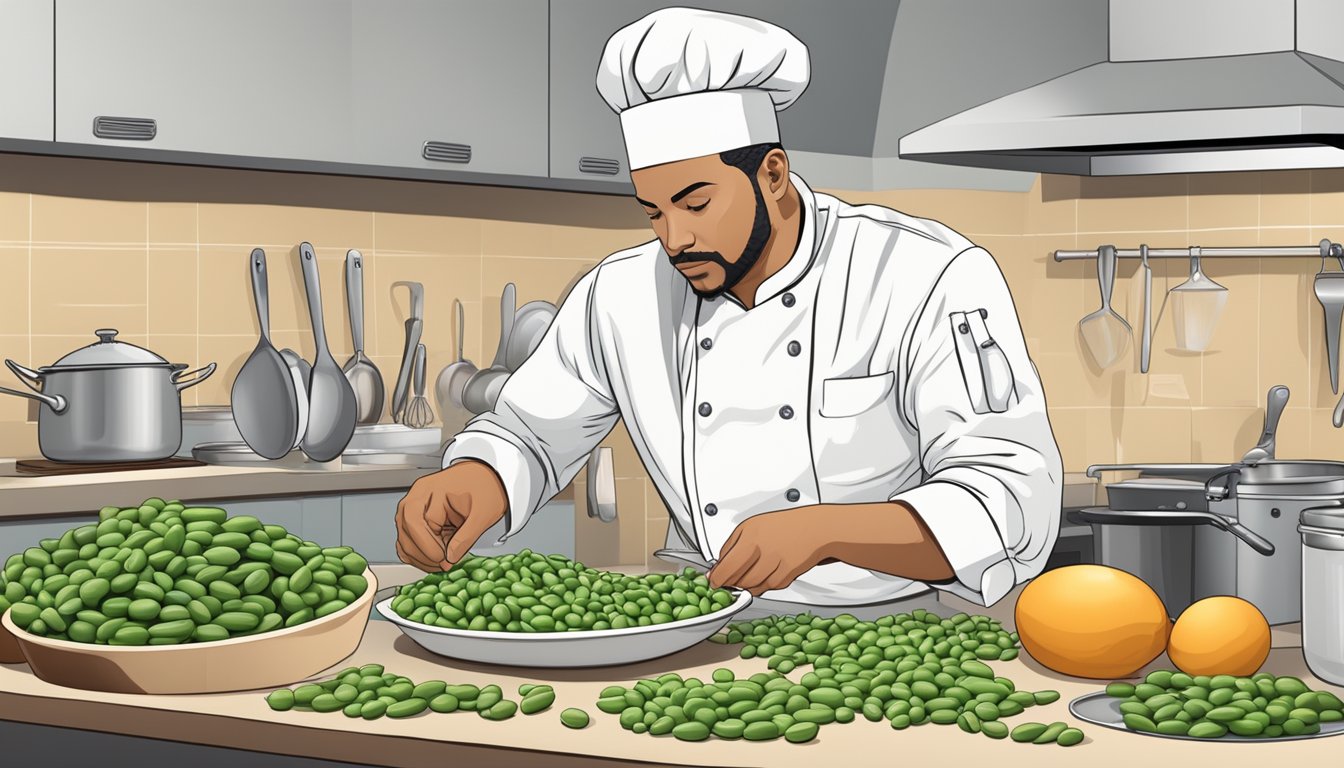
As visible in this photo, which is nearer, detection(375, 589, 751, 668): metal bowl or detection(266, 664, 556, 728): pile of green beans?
detection(266, 664, 556, 728): pile of green beans

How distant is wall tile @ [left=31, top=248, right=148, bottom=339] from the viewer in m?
2.79

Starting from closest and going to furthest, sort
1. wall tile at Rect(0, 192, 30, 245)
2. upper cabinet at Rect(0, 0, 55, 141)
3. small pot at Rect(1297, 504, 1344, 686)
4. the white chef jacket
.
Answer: small pot at Rect(1297, 504, 1344, 686), the white chef jacket, upper cabinet at Rect(0, 0, 55, 141), wall tile at Rect(0, 192, 30, 245)

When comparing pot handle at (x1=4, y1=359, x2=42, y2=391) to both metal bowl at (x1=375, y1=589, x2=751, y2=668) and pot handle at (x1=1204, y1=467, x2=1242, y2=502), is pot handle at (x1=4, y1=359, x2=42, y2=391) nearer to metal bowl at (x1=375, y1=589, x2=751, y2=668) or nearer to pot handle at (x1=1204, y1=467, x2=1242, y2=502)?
metal bowl at (x1=375, y1=589, x2=751, y2=668)

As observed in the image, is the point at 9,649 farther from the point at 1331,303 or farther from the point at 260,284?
the point at 1331,303

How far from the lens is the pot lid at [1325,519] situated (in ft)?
3.46

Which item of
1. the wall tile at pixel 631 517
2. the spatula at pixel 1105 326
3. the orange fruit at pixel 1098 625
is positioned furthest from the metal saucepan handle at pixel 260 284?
the orange fruit at pixel 1098 625

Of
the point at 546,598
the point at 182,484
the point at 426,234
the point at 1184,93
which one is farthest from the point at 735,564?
the point at 426,234

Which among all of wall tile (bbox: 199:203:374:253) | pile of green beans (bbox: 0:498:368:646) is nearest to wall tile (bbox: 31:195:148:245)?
wall tile (bbox: 199:203:374:253)

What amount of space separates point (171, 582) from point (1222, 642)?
0.85 meters

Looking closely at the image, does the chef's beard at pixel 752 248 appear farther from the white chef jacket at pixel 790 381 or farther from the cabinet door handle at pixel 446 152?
the cabinet door handle at pixel 446 152

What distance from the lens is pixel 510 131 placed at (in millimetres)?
2936

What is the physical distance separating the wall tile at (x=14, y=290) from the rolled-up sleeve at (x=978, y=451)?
6.40 ft

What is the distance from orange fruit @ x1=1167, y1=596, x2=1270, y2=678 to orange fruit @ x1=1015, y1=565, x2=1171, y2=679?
3 centimetres

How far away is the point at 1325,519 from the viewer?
1.06m
